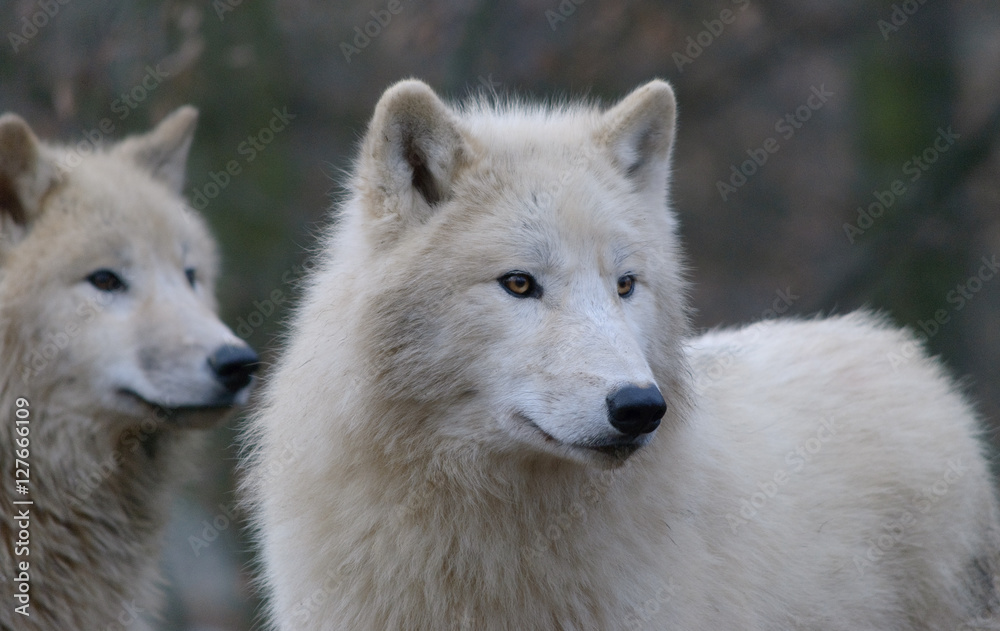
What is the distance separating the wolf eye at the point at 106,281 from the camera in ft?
15.5

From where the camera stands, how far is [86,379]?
4.62 m

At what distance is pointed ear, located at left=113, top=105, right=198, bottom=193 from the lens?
219 inches

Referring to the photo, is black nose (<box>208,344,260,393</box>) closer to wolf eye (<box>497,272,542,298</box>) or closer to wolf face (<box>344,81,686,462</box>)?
wolf face (<box>344,81,686,462</box>)

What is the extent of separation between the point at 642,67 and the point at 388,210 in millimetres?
10036

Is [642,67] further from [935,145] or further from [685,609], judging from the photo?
[685,609]

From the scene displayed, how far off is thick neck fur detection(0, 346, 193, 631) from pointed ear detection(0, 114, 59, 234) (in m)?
0.72

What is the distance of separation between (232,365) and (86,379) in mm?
681

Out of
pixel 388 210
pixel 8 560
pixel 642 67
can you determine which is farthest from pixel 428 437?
Result: pixel 642 67
